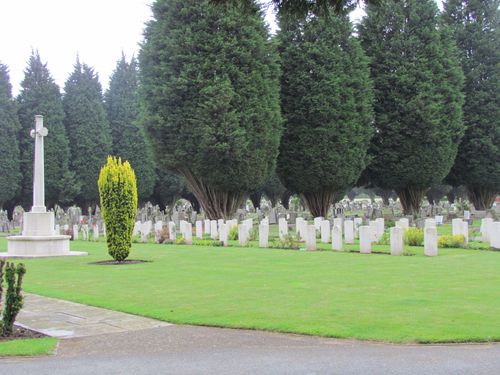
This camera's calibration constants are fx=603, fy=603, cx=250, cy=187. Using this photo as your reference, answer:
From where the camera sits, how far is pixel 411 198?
4069cm

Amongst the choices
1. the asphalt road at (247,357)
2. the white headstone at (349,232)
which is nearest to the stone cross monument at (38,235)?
the white headstone at (349,232)

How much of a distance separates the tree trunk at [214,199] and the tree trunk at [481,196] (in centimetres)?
1915

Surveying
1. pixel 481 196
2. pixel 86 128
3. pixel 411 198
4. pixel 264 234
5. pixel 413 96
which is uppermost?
pixel 86 128

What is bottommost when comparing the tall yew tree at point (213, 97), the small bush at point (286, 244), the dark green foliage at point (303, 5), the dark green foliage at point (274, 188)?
the small bush at point (286, 244)

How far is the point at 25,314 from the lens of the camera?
9273 mm

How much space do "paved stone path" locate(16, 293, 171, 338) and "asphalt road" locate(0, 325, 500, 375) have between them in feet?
1.54

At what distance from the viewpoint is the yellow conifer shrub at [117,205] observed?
17750mm

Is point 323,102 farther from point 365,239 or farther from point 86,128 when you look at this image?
point 86,128

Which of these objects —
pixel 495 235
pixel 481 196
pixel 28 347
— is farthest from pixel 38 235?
pixel 481 196

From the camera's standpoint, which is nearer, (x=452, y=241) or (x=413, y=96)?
(x=452, y=241)

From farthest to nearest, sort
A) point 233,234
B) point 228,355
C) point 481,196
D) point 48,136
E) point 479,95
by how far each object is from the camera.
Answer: point 48,136 → point 481,196 → point 479,95 → point 233,234 → point 228,355

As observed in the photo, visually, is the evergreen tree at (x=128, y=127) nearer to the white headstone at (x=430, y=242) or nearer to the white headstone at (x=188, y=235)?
the white headstone at (x=188, y=235)

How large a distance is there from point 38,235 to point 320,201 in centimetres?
2105

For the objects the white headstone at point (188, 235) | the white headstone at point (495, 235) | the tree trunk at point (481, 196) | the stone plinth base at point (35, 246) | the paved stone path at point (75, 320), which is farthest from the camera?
the tree trunk at point (481, 196)
